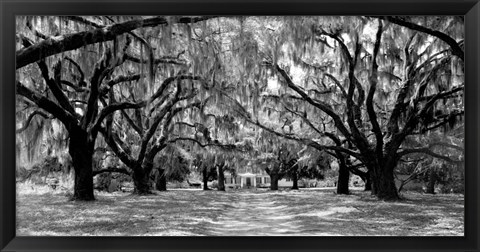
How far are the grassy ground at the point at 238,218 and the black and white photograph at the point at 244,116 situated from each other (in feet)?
0.12

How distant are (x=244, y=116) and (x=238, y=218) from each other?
321cm

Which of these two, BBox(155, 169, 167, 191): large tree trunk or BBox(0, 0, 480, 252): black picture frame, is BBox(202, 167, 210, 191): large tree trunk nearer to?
BBox(155, 169, 167, 191): large tree trunk

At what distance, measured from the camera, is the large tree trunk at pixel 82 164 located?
7.11 metres

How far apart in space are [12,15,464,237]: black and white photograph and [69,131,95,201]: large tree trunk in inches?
0.9

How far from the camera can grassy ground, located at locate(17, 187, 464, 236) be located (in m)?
5.20

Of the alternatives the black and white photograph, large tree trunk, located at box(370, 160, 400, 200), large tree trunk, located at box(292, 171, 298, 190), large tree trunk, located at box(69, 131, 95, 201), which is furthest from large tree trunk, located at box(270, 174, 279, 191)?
large tree trunk, located at box(69, 131, 95, 201)

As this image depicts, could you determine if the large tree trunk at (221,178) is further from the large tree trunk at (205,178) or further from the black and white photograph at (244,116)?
the large tree trunk at (205,178)

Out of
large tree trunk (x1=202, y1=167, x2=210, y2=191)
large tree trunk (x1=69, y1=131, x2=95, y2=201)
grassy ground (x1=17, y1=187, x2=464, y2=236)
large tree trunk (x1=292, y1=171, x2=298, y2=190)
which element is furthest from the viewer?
large tree trunk (x1=292, y1=171, x2=298, y2=190)

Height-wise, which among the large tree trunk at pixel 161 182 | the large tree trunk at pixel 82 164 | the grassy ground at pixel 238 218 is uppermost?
the large tree trunk at pixel 82 164

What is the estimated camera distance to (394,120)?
26.5ft

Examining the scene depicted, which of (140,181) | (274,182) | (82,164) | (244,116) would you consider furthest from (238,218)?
(274,182)

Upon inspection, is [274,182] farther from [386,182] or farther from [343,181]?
[386,182]
